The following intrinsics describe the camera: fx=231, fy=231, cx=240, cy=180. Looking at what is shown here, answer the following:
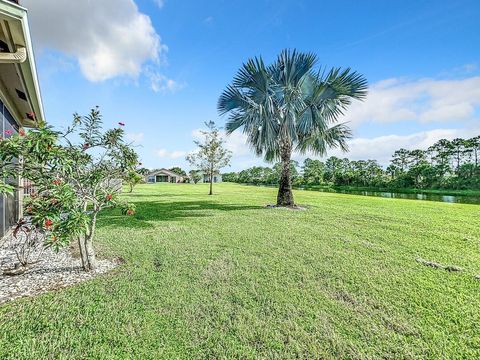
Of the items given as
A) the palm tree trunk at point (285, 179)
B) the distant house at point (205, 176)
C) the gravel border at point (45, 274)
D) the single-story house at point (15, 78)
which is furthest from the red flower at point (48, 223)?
the distant house at point (205, 176)

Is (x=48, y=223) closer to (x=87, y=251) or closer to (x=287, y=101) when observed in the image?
(x=87, y=251)

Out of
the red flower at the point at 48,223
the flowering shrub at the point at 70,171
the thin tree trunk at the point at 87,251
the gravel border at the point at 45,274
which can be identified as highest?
the flowering shrub at the point at 70,171

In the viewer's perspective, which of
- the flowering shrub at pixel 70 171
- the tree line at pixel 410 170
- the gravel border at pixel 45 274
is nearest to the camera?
the flowering shrub at pixel 70 171

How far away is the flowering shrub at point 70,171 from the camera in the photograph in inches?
104

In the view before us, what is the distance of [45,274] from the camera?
3301 mm

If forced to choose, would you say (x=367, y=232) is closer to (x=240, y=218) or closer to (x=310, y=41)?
(x=240, y=218)

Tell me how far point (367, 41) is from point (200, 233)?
38.2 ft

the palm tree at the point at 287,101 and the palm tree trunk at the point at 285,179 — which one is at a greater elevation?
the palm tree at the point at 287,101

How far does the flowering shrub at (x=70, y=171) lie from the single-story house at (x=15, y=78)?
0.36 meters

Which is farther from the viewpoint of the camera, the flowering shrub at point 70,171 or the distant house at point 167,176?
the distant house at point 167,176

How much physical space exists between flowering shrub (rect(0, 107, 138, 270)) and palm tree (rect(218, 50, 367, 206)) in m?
6.43

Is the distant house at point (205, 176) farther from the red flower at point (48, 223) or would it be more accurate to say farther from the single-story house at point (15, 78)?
the red flower at point (48, 223)

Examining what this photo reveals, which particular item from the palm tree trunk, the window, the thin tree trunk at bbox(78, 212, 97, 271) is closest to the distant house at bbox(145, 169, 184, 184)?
the palm tree trunk

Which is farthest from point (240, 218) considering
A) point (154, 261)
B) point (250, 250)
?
point (154, 261)
